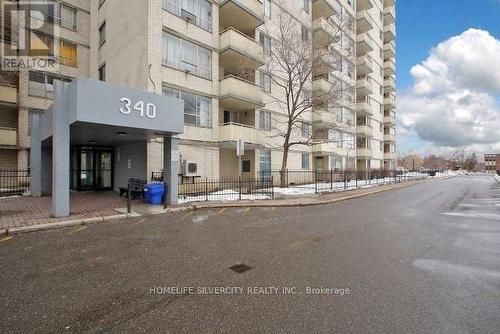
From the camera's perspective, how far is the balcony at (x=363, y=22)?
37.6 metres

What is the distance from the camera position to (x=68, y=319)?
10.8 feet

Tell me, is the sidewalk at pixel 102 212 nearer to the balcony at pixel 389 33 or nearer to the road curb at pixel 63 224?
the road curb at pixel 63 224

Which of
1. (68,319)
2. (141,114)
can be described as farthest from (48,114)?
(68,319)

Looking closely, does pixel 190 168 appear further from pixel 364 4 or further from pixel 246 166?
pixel 364 4

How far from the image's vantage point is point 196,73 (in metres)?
18.1

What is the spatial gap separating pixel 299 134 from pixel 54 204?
833 inches

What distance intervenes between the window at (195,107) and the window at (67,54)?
13357 millimetres

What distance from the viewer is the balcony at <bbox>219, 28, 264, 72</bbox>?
1878 cm

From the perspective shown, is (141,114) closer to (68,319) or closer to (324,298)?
(68,319)

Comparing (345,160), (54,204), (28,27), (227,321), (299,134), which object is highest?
(28,27)

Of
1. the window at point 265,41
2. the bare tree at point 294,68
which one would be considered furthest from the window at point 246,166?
the window at point 265,41

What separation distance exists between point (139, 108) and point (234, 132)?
28.2 ft

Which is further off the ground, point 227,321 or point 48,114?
point 48,114

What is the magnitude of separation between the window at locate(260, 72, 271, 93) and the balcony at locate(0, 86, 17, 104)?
720 inches
